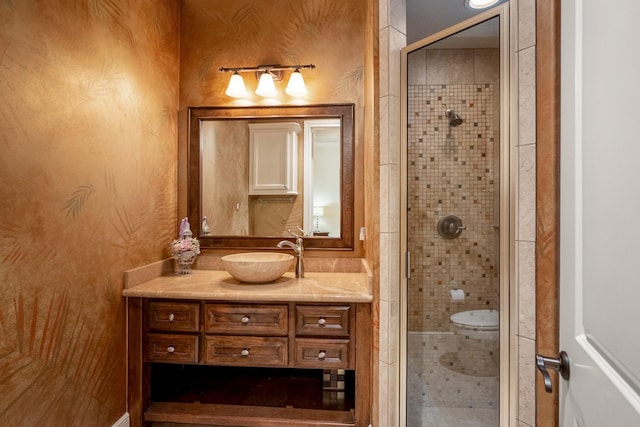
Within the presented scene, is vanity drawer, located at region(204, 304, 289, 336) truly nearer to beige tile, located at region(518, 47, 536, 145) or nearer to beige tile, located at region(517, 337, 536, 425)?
beige tile, located at region(517, 337, 536, 425)

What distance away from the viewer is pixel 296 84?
2.26 metres

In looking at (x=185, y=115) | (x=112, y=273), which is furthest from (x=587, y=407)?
(x=185, y=115)

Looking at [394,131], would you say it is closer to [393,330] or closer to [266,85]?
[393,330]

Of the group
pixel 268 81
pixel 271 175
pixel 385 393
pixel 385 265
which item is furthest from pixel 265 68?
pixel 385 393

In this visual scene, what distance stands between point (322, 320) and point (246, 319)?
42 centimetres

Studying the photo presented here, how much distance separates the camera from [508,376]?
125 cm

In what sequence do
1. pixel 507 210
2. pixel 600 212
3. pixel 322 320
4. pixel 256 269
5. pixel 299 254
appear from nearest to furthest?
1. pixel 600 212
2. pixel 507 210
3. pixel 322 320
4. pixel 256 269
5. pixel 299 254

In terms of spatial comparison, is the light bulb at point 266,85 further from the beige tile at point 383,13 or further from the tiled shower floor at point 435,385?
the tiled shower floor at point 435,385

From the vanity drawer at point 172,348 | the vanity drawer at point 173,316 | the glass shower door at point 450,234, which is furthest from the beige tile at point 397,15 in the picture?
the vanity drawer at point 172,348

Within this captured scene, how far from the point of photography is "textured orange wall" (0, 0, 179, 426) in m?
1.22

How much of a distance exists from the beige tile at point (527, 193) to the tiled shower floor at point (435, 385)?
0.73 metres

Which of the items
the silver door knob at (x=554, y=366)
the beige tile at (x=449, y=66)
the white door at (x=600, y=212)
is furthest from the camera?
the beige tile at (x=449, y=66)

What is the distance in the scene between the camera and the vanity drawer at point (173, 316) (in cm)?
183

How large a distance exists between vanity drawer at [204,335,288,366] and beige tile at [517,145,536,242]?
1276 millimetres
